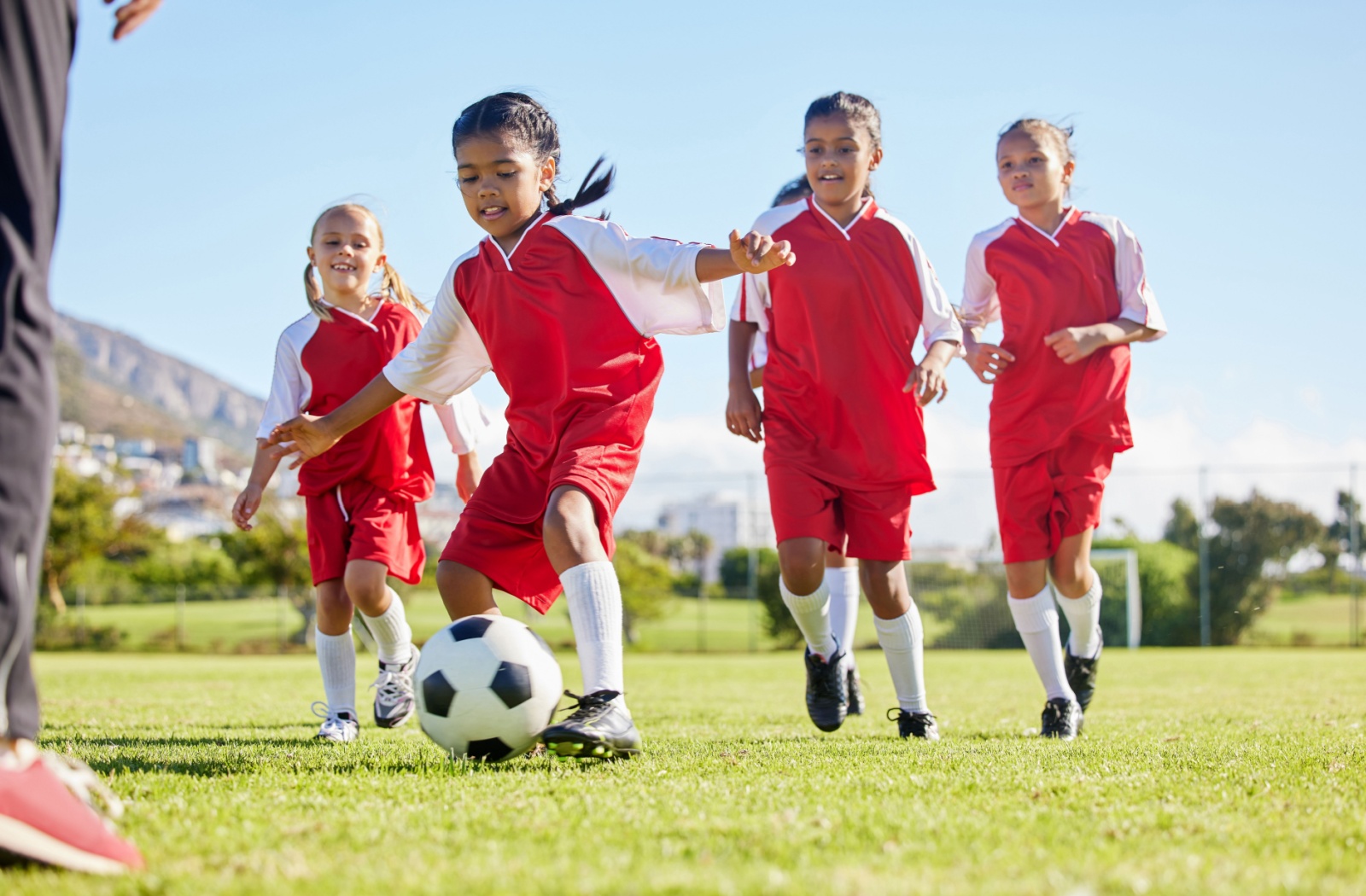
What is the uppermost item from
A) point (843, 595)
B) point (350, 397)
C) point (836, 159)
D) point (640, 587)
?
point (836, 159)

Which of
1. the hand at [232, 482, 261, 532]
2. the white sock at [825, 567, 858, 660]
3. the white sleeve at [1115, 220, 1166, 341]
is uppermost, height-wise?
the white sleeve at [1115, 220, 1166, 341]

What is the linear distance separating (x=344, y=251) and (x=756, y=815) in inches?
149

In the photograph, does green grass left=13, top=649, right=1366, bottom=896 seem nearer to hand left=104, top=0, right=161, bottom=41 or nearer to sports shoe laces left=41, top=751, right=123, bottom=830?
sports shoe laces left=41, top=751, right=123, bottom=830

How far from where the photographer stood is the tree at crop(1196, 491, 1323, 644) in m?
23.4

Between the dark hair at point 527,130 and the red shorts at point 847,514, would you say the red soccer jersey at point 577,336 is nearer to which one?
the dark hair at point 527,130

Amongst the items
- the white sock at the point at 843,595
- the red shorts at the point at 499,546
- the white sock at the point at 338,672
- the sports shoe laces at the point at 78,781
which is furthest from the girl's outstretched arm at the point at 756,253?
the white sock at the point at 338,672

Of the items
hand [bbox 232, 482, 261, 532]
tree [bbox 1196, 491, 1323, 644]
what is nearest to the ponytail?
hand [bbox 232, 482, 261, 532]

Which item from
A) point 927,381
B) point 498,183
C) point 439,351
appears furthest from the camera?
point 927,381

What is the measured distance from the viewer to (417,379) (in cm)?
407

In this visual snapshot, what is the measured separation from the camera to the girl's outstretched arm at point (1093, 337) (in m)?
4.60

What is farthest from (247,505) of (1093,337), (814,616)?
(1093,337)

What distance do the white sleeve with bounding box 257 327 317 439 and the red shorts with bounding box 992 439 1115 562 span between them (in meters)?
3.08

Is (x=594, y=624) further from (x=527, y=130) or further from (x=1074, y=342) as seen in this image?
(x=1074, y=342)

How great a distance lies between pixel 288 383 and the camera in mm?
5309
